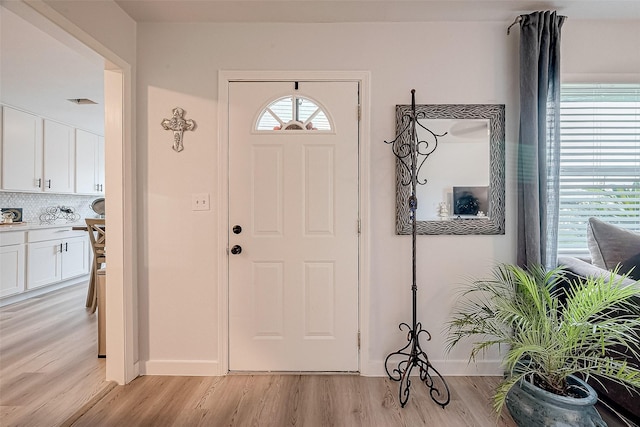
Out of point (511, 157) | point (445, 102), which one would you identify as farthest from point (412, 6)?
point (511, 157)

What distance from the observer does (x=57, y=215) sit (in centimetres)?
464

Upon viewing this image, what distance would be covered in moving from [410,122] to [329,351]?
1.72 metres

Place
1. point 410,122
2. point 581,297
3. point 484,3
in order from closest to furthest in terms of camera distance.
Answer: point 581,297
point 484,3
point 410,122

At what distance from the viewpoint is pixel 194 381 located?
2055 millimetres

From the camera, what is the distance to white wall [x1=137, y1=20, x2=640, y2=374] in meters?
2.10

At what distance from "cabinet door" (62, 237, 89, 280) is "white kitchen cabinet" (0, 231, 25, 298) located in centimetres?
61

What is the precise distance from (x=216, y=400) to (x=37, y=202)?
14.7 feet

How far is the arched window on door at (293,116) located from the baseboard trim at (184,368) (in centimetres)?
174

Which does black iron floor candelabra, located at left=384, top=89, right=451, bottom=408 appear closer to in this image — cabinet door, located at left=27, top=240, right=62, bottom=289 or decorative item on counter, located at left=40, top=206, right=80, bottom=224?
cabinet door, located at left=27, top=240, right=62, bottom=289

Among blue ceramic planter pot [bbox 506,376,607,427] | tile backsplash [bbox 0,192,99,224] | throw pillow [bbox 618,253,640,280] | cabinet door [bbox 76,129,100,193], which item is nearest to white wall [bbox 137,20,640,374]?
throw pillow [bbox 618,253,640,280]

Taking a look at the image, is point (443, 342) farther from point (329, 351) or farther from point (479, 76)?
point (479, 76)

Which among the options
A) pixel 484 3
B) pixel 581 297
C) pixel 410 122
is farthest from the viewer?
pixel 410 122

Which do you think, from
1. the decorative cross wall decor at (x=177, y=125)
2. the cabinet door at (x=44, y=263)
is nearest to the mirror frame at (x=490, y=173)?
the decorative cross wall decor at (x=177, y=125)

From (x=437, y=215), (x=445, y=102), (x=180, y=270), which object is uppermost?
(x=445, y=102)
